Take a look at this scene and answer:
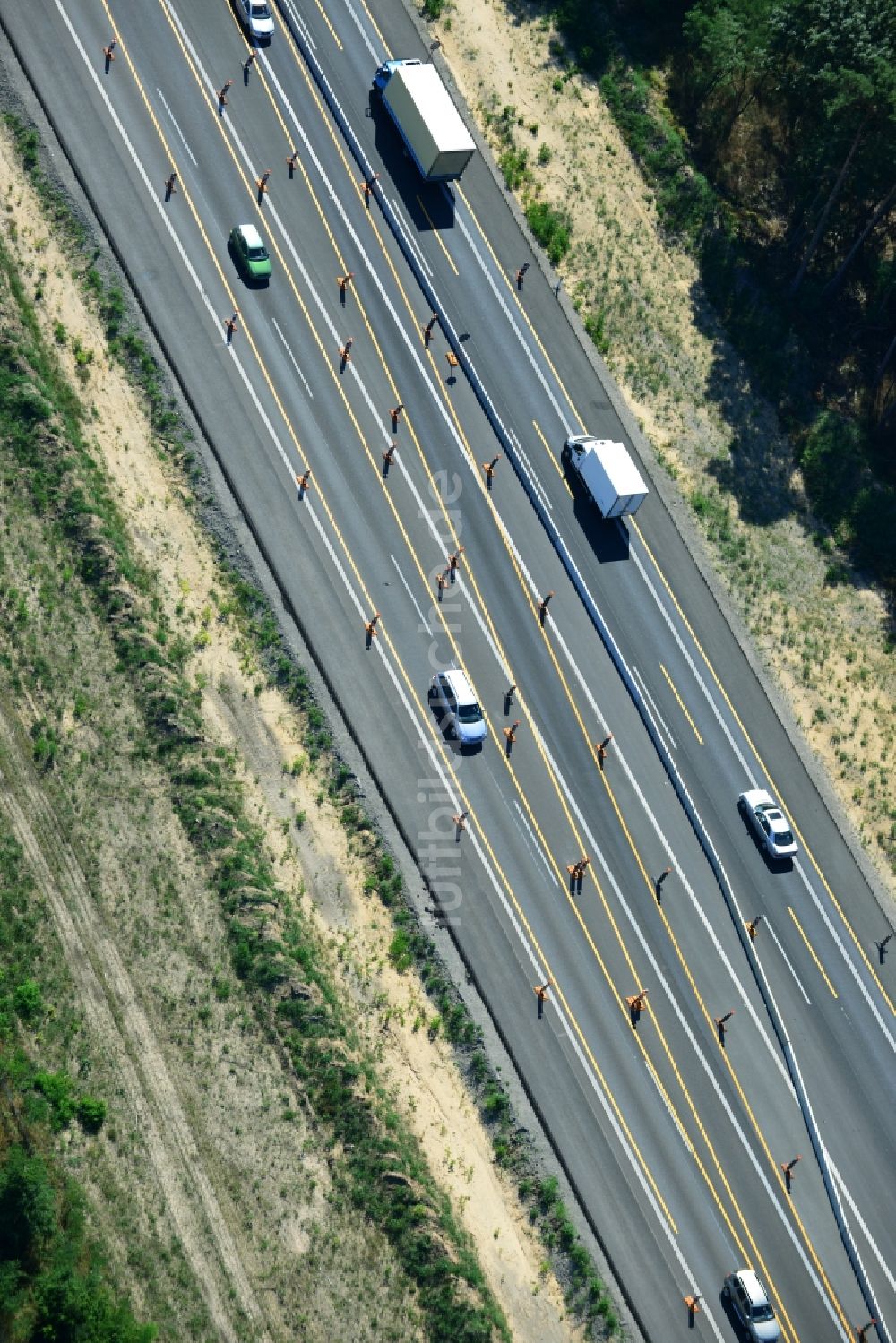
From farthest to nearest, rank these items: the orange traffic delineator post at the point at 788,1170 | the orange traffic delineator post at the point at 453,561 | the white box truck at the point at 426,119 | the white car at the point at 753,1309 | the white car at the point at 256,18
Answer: the white car at the point at 256,18 < the white box truck at the point at 426,119 < the orange traffic delineator post at the point at 453,561 < the orange traffic delineator post at the point at 788,1170 < the white car at the point at 753,1309

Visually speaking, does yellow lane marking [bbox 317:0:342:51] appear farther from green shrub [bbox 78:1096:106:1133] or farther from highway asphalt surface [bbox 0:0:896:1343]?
green shrub [bbox 78:1096:106:1133]

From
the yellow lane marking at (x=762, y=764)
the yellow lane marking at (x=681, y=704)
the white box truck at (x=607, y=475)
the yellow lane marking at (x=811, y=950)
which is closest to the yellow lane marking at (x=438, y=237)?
the white box truck at (x=607, y=475)

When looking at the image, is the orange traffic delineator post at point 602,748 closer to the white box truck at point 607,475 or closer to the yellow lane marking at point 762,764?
the yellow lane marking at point 762,764

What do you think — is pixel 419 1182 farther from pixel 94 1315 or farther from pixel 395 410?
pixel 395 410

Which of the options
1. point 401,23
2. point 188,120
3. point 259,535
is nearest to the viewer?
point 259,535

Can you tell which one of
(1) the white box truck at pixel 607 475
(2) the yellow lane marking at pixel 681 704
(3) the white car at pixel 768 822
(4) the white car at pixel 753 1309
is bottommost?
(4) the white car at pixel 753 1309

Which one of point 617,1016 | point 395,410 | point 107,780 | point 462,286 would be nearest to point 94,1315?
point 107,780

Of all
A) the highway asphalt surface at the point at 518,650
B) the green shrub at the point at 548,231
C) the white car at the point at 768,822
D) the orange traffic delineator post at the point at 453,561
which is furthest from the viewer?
the green shrub at the point at 548,231
